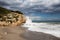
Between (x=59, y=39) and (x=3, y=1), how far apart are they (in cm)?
333

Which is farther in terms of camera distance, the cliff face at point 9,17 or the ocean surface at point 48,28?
the cliff face at point 9,17

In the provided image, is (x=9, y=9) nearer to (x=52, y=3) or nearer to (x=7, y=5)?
(x=7, y=5)

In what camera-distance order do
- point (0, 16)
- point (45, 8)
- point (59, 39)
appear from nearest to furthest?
point (59, 39) < point (45, 8) < point (0, 16)

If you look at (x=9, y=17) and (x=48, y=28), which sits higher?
(x=9, y=17)

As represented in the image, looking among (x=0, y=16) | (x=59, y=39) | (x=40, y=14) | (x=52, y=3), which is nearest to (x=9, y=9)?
(x=0, y=16)

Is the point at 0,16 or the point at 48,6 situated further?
the point at 0,16

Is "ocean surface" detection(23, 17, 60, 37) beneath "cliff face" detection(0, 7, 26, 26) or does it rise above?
beneath

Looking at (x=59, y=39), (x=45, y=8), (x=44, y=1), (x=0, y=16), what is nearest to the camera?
(x=59, y=39)

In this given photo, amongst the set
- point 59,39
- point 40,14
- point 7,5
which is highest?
point 7,5

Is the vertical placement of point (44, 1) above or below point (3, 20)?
above

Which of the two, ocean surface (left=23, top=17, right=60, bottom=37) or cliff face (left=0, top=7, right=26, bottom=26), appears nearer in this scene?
ocean surface (left=23, top=17, right=60, bottom=37)

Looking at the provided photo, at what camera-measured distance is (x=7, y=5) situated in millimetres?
5781

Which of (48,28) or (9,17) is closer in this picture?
(48,28)

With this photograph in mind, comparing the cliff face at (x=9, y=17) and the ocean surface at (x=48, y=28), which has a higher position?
the cliff face at (x=9, y=17)
